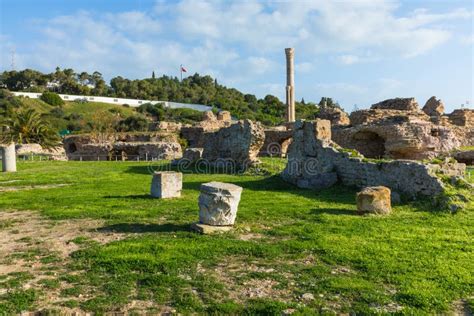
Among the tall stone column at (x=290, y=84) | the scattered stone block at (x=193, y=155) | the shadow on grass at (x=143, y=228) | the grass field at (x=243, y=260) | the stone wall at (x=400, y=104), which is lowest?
the grass field at (x=243, y=260)

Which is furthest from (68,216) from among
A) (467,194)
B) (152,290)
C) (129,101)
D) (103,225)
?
(129,101)

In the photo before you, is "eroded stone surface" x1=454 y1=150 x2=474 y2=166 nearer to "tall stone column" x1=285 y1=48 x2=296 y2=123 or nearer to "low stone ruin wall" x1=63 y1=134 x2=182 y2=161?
"low stone ruin wall" x1=63 y1=134 x2=182 y2=161

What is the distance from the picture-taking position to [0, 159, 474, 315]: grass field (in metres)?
4.85

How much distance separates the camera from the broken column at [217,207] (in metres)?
7.77

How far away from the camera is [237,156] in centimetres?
1856

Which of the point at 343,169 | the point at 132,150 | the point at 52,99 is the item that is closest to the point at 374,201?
the point at 343,169

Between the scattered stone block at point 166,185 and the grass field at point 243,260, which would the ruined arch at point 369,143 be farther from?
the scattered stone block at point 166,185

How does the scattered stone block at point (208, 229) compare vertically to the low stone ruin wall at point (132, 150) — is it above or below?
below

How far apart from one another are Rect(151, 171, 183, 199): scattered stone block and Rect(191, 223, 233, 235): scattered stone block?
3.63 m

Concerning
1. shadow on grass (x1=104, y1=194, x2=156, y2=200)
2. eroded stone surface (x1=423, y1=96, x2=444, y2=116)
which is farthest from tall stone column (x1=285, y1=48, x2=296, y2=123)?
shadow on grass (x1=104, y1=194, x2=156, y2=200)

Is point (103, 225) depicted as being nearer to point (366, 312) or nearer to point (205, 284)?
point (205, 284)

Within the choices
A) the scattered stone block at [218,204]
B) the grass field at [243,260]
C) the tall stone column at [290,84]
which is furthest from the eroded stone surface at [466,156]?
the tall stone column at [290,84]

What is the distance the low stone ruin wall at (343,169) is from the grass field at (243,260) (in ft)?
2.80

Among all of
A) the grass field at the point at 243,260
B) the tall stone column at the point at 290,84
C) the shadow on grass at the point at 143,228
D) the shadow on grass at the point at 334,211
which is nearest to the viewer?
the grass field at the point at 243,260
